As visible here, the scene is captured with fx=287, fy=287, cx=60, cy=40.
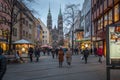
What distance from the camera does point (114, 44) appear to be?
14.3 m

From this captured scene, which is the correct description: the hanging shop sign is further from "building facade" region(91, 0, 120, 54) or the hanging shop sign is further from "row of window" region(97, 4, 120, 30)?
"row of window" region(97, 4, 120, 30)

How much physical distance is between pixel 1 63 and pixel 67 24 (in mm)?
57387

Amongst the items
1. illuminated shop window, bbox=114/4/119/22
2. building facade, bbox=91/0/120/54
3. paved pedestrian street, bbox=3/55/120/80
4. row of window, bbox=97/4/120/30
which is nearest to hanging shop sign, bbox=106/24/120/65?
paved pedestrian street, bbox=3/55/120/80

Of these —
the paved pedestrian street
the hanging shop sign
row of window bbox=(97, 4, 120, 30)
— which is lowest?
the paved pedestrian street

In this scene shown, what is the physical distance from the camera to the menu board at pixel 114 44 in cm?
1418

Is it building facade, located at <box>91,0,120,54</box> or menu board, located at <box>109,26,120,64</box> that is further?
building facade, located at <box>91,0,120,54</box>

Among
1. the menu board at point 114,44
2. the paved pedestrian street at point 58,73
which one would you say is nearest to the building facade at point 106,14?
the paved pedestrian street at point 58,73

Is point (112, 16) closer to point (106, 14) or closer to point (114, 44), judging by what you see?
point (106, 14)

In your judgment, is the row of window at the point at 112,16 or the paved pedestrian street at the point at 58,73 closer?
the paved pedestrian street at the point at 58,73

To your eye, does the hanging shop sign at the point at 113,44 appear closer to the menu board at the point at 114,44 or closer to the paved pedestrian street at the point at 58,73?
the menu board at the point at 114,44

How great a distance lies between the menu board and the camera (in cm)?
1418

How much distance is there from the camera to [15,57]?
3234 cm

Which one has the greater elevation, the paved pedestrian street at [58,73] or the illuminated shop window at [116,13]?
the illuminated shop window at [116,13]

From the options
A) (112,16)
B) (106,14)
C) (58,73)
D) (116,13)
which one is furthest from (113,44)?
(106,14)
